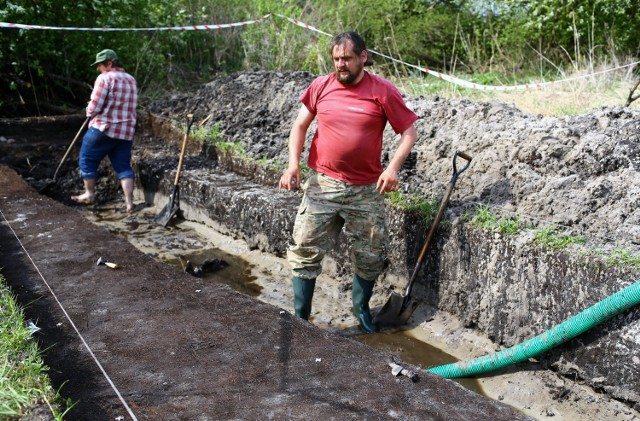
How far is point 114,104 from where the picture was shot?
7199mm

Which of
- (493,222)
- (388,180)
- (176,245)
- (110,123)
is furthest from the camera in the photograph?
(110,123)

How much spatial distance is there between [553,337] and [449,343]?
0.90 m

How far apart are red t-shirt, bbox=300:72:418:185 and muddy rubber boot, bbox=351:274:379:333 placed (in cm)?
74

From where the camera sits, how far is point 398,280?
505cm

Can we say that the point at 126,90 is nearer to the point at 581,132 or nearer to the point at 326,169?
the point at 326,169

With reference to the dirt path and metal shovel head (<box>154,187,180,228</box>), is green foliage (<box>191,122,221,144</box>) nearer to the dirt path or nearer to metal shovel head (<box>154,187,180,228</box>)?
metal shovel head (<box>154,187,180,228</box>)

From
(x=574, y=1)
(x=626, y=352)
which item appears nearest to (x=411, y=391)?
(x=626, y=352)

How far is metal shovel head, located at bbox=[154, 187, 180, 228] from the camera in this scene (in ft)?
23.2

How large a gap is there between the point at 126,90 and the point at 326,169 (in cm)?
376

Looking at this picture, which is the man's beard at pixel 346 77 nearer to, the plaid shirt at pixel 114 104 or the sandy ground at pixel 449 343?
the sandy ground at pixel 449 343

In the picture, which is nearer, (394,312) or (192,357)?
(192,357)

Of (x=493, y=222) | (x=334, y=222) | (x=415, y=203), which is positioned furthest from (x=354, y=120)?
(x=493, y=222)

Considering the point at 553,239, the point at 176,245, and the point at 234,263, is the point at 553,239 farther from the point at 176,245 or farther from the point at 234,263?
the point at 176,245

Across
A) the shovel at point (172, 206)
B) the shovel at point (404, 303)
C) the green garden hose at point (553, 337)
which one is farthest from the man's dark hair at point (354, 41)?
the shovel at point (172, 206)
